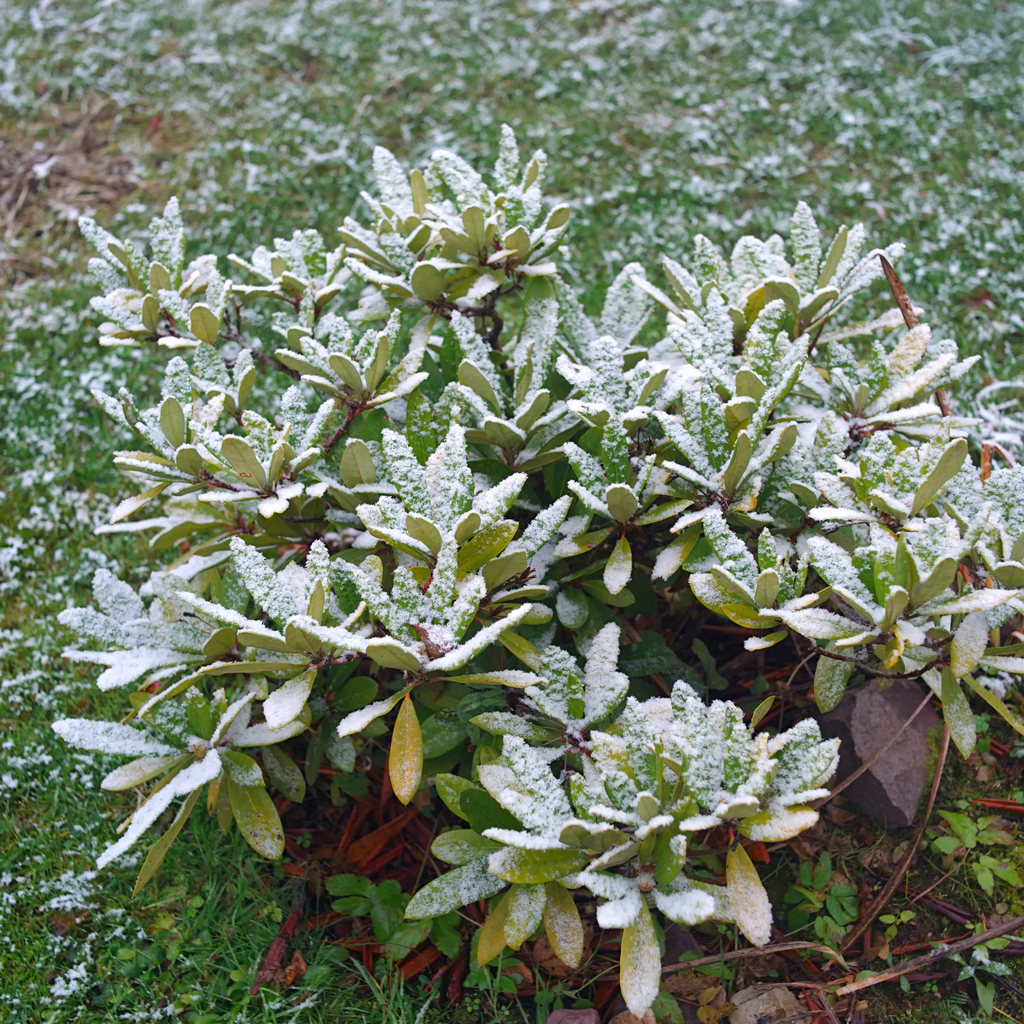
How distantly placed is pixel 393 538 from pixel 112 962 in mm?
1249

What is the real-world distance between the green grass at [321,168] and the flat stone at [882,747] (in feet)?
4.04

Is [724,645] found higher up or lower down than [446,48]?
lower down

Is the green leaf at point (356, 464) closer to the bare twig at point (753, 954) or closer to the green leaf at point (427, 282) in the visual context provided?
the green leaf at point (427, 282)

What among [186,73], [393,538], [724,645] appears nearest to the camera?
[393,538]

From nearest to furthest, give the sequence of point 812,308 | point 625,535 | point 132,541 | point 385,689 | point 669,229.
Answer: point 625,535 < point 812,308 < point 385,689 < point 132,541 < point 669,229

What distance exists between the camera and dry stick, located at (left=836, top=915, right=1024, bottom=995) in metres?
1.76

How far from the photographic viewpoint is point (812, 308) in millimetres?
1941

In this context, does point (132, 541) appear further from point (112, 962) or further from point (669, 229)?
point (669, 229)

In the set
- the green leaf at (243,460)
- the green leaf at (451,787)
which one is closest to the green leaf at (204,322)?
the green leaf at (243,460)

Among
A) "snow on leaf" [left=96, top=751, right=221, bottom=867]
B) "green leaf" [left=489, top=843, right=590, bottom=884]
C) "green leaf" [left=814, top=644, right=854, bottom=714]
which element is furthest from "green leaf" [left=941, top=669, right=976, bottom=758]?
"snow on leaf" [left=96, top=751, right=221, bottom=867]

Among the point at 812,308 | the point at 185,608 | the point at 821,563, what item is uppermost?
the point at 812,308

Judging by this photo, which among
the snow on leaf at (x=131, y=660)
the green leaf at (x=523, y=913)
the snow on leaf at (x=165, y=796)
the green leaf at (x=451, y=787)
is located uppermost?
the snow on leaf at (x=131, y=660)

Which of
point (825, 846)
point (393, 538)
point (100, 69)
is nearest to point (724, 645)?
point (825, 846)

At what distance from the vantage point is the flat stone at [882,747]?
1.99 meters
